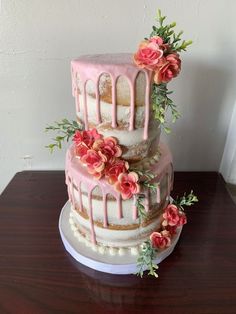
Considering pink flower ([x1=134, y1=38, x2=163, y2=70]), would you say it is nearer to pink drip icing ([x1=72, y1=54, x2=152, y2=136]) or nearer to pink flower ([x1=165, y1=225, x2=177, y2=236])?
pink drip icing ([x1=72, y1=54, x2=152, y2=136])

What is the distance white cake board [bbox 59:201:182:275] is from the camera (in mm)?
734

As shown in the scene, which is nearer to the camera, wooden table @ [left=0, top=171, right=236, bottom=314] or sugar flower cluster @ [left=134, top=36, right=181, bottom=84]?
sugar flower cluster @ [left=134, top=36, right=181, bottom=84]

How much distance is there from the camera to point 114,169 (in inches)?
25.0

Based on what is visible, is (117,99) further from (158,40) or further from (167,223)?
(167,223)

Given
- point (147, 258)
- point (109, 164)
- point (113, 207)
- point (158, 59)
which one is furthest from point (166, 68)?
point (147, 258)

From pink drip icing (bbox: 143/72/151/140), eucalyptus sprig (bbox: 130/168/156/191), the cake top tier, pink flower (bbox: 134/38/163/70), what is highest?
pink flower (bbox: 134/38/163/70)

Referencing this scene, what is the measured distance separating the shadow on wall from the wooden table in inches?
8.9

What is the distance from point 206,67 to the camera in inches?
38.0

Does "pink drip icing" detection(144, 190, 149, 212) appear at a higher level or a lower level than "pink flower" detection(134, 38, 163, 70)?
lower

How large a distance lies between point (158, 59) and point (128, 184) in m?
0.26

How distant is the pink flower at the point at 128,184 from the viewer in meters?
0.63

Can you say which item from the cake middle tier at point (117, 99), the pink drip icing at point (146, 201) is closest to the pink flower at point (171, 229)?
the pink drip icing at point (146, 201)

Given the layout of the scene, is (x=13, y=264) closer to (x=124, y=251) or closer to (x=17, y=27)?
(x=124, y=251)

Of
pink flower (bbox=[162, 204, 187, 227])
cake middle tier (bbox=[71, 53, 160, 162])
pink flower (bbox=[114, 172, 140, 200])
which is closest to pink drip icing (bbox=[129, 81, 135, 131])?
cake middle tier (bbox=[71, 53, 160, 162])
